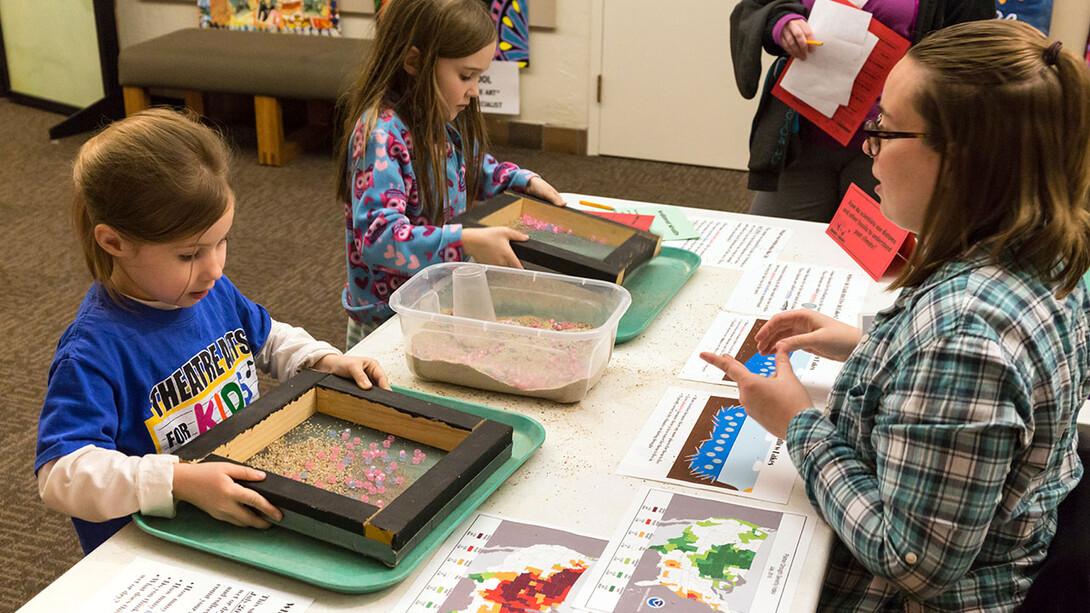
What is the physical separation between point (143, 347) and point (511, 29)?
3324mm

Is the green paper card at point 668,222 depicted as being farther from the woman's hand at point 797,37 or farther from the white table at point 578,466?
the woman's hand at point 797,37

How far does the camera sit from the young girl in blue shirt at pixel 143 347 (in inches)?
36.6

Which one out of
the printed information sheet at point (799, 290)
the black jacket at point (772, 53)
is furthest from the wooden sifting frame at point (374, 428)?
the black jacket at point (772, 53)

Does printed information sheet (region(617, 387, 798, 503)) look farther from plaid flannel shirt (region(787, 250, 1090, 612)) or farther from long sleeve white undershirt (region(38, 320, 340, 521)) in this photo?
long sleeve white undershirt (region(38, 320, 340, 521))

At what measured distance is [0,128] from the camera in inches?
180

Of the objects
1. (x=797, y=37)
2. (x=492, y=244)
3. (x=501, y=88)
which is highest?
(x=797, y=37)

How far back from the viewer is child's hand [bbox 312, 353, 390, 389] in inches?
44.6

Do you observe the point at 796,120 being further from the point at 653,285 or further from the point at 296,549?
the point at 296,549

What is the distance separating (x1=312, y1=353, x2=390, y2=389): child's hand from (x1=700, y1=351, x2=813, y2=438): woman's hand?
1.31 feet

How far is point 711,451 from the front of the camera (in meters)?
1.11

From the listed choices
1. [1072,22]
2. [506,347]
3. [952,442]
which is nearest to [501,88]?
[1072,22]

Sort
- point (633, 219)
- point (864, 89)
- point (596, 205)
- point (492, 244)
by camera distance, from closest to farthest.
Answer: point (492, 244)
point (864, 89)
point (633, 219)
point (596, 205)

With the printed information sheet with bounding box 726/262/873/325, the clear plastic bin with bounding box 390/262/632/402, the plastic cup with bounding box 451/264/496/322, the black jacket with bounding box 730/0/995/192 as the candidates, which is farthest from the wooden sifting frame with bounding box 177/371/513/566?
the black jacket with bounding box 730/0/995/192

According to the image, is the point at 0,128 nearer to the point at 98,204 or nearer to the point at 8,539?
the point at 8,539
